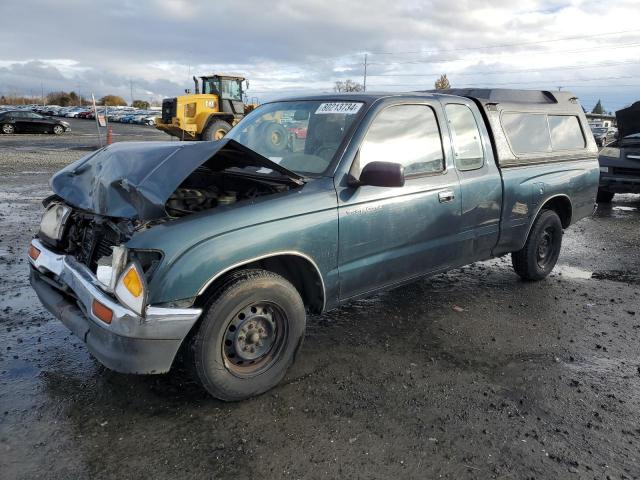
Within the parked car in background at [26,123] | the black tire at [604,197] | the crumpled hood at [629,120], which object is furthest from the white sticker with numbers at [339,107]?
the parked car in background at [26,123]

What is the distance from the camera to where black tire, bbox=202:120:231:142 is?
63.8ft

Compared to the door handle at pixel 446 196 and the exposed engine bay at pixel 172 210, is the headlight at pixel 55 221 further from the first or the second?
the door handle at pixel 446 196

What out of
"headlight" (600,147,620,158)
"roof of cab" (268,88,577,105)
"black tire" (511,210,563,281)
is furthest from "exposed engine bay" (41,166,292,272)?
"headlight" (600,147,620,158)

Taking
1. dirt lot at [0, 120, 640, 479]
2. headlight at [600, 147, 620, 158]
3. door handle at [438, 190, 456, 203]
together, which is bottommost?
dirt lot at [0, 120, 640, 479]

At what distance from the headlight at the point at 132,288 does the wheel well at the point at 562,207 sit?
422cm

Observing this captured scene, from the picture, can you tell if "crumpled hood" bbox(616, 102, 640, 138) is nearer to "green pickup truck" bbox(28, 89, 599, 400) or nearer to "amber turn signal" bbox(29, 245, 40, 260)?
"green pickup truck" bbox(28, 89, 599, 400)

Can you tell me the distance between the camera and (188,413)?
9.89 feet

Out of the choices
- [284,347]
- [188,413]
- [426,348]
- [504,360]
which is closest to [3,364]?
[188,413]

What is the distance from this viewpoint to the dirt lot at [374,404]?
261 cm

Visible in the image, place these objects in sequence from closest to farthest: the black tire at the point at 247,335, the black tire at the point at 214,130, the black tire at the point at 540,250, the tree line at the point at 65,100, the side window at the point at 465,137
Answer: the black tire at the point at 247,335, the side window at the point at 465,137, the black tire at the point at 540,250, the black tire at the point at 214,130, the tree line at the point at 65,100

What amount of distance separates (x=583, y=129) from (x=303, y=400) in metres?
4.55

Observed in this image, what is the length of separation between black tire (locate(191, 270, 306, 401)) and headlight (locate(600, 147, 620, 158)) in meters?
9.10

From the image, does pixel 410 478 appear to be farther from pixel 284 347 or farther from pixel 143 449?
pixel 143 449

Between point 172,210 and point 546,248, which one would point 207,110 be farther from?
point 172,210
